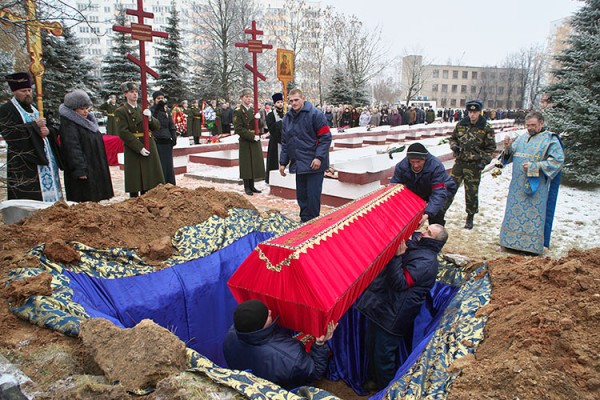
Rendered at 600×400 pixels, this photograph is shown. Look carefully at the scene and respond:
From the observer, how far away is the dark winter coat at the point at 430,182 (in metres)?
3.68

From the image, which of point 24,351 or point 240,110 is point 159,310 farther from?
point 240,110

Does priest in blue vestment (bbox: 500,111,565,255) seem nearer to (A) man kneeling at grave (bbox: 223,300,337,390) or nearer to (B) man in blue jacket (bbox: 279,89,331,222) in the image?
(B) man in blue jacket (bbox: 279,89,331,222)

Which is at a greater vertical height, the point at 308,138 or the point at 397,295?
the point at 308,138

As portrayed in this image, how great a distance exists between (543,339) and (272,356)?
1.35 m

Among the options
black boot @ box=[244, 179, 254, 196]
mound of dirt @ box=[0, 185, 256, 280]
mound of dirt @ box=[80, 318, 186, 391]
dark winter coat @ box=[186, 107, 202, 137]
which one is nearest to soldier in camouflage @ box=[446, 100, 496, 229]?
mound of dirt @ box=[0, 185, 256, 280]

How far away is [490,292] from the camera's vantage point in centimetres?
255

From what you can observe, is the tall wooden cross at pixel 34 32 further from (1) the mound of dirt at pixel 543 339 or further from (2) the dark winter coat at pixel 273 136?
(2) the dark winter coat at pixel 273 136

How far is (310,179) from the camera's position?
16.3ft

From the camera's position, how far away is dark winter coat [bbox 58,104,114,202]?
4574mm

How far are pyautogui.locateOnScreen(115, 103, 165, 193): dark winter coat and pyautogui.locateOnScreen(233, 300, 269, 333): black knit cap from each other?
389 cm

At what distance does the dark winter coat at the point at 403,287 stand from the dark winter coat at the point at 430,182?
0.78m

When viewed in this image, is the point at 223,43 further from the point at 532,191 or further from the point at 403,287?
the point at 403,287

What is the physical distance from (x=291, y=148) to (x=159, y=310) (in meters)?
2.60

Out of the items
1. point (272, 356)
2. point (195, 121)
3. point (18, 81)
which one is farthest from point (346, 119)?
point (272, 356)
